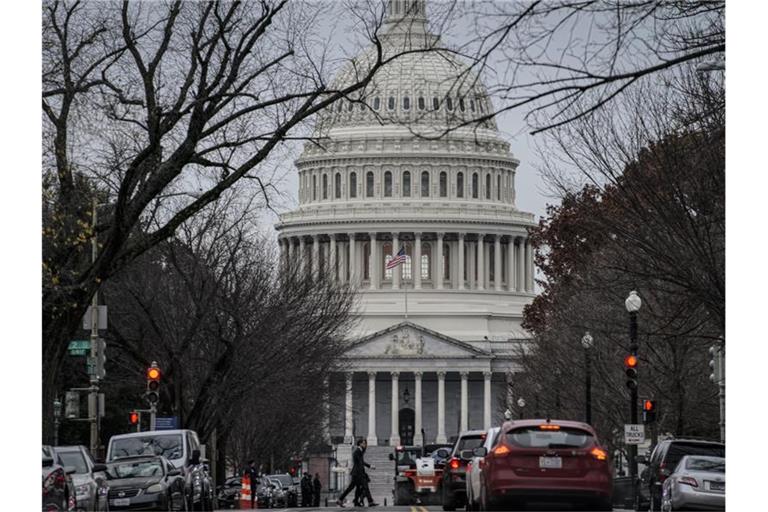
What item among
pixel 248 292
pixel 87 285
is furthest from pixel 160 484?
pixel 248 292

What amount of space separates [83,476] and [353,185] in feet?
528

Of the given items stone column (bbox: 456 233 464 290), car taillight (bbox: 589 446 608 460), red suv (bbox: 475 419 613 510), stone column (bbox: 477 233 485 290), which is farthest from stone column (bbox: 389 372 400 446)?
car taillight (bbox: 589 446 608 460)

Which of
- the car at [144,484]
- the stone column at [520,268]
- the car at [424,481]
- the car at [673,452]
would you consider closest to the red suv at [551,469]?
the car at [673,452]

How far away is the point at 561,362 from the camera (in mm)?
77688

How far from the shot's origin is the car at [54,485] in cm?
2680

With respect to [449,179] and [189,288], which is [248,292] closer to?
[189,288]

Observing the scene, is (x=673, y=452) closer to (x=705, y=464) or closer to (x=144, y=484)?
(x=705, y=464)

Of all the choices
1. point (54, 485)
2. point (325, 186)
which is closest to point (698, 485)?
point (54, 485)

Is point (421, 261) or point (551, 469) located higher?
point (421, 261)

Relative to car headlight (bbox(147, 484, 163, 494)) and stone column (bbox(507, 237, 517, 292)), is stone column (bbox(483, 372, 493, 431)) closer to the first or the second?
stone column (bbox(507, 237, 517, 292))

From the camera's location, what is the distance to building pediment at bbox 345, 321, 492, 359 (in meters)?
181

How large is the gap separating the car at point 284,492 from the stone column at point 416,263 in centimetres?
10982

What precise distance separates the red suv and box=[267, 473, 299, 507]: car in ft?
130

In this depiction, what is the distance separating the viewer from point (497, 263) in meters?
192
